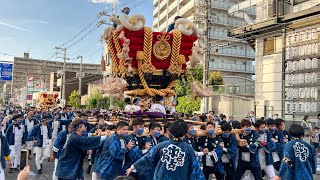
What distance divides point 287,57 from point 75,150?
497 inches

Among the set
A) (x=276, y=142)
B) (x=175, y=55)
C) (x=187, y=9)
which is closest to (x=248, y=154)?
(x=276, y=142)

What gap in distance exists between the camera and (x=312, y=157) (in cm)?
501

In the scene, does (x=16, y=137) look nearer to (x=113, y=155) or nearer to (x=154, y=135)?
(x=154, y=135)

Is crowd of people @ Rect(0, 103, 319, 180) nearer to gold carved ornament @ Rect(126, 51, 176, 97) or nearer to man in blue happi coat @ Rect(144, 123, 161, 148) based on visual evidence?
man in blue happi coat @ Rect(144, 123, 161, 148)

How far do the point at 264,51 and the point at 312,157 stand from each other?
552 inches

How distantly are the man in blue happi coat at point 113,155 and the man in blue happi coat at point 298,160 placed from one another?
8.24 ft

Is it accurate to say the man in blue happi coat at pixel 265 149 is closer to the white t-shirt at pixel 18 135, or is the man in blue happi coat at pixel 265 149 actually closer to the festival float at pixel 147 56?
the festival float at pixel 147 56

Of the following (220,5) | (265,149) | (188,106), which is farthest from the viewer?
(220,5)

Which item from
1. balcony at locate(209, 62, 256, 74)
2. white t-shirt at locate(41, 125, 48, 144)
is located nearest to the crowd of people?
white t-shirt at locate(41, 125, 48, 144)

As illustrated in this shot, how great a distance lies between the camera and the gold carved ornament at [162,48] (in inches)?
388

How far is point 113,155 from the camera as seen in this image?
5328mm

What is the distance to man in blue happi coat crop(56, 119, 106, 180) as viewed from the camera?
17.9 feet

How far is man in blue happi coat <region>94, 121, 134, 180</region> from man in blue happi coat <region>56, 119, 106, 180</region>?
0.71 ft

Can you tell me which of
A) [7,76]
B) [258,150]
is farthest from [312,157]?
[7,76]
